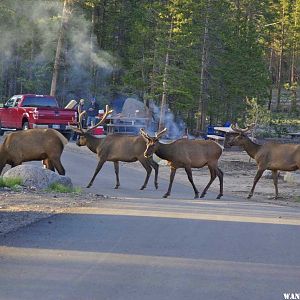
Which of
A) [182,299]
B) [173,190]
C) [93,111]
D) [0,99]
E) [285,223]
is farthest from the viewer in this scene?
[0,99]

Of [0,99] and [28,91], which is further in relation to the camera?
[0,99]

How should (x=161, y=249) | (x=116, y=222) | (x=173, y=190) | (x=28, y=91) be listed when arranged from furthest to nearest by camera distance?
(x=28, y=91), (x=173, y=190), (x=116, y=222), (x=161, y=249)

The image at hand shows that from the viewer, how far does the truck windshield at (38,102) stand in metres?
34.2

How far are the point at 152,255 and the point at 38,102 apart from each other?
85.8 feet

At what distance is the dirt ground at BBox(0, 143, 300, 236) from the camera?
12349 millimetres

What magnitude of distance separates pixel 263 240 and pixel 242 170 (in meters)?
17.5

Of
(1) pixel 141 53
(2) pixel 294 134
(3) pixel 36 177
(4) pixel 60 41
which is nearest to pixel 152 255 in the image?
(3) pixel 36 177

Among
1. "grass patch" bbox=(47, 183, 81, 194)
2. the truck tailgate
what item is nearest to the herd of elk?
"grass patch" bbox=(47, 183, 81, 194)

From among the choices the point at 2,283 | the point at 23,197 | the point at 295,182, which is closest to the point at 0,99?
the point at 295,182

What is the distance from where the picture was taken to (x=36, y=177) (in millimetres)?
17078

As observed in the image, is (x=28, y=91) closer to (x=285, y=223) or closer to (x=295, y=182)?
(x=295, y=182)

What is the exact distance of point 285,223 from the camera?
504 inches

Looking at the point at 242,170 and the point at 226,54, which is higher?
the point at 226,54

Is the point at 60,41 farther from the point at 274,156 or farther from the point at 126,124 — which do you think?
the point at 274,156
